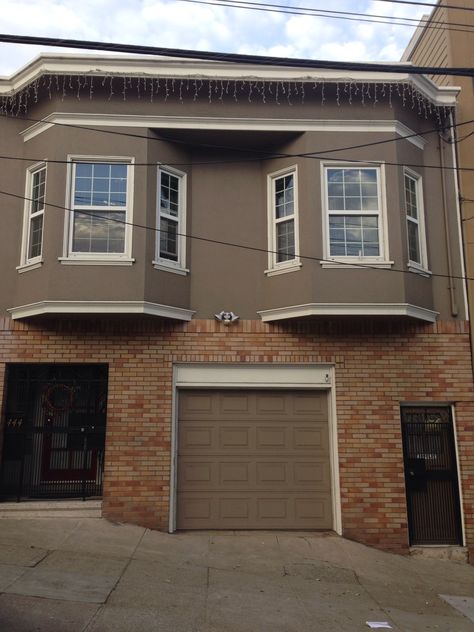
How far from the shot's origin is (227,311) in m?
8.97

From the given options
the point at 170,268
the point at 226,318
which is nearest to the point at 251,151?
the point at 170,268

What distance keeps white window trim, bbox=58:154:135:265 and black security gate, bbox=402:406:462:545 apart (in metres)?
5.12

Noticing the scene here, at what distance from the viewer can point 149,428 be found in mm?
8469

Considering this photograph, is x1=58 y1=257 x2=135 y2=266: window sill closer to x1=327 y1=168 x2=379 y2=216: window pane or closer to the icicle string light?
the icicle string light

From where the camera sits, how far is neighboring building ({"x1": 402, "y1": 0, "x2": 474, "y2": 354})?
367 inches

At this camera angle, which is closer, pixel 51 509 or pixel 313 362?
pixel 51 509

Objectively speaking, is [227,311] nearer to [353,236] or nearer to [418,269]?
[353,236]

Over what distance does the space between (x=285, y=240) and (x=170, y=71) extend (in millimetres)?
3241

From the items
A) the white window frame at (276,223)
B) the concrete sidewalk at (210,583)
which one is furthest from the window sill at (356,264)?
the concrete sidewalk at (210,583)

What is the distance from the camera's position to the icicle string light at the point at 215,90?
8.79m

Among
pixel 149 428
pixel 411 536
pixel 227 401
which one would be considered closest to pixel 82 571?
pixel 149 428

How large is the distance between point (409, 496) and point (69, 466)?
5371 mm

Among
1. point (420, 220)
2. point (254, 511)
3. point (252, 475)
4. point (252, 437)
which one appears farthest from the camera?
point (420, 220)

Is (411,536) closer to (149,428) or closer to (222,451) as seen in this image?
(222,451)
